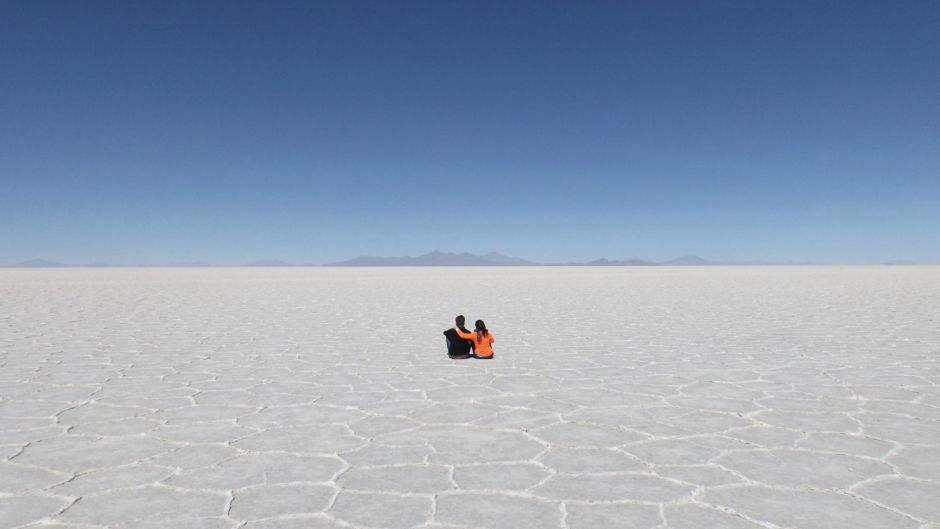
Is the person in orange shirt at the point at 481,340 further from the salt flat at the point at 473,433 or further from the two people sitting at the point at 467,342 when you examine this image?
the salt flat at the point at 473,433

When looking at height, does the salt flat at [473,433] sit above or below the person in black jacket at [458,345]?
below

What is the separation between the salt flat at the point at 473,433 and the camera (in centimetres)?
244

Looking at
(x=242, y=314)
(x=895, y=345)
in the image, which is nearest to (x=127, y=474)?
(x=895, y=345)

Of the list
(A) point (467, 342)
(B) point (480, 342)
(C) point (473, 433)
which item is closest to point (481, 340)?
(B) point (480, 342)

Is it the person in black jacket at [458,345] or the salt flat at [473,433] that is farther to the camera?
the person in black jacket at [458,345]

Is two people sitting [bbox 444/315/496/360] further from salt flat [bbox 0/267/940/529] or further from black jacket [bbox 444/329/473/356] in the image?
salt flat [bbox 0/267/940/529]

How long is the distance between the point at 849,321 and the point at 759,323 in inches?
58.0

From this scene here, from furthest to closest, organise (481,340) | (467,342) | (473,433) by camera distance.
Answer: (467,342), (481,340), (473,433)

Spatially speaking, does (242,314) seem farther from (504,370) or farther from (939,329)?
(939,329)

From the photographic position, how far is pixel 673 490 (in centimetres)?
261

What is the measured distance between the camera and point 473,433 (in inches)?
137

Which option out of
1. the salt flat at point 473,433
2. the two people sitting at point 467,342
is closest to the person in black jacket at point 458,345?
the two people sitting at point 467,342

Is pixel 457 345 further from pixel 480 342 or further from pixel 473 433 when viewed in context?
pixel 473 433

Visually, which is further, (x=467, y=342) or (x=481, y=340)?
(x=467, y=342)
